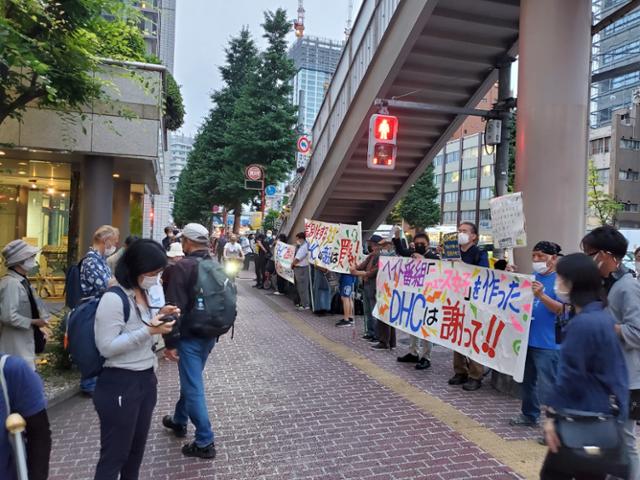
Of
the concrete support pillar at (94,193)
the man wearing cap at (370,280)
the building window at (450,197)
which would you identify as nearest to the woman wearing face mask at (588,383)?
the man wearing cap at (370,280)

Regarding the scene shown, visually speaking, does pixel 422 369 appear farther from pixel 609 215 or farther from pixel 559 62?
pixel 609 215

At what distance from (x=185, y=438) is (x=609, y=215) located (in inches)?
1786

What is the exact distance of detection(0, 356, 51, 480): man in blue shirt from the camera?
189 centimetres

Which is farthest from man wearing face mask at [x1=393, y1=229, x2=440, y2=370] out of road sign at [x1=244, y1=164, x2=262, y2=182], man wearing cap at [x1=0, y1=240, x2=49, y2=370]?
road sign at [x1=244, y1=164, x2=262, y2=182]

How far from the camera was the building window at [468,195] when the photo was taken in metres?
66.1

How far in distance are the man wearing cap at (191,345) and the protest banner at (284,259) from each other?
29.0 ft

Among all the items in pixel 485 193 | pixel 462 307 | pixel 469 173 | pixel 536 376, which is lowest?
pixel 536 376

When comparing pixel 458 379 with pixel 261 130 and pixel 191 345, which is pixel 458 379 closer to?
pixel 191 345

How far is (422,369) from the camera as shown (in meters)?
6.79

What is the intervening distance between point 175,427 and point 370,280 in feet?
15.2

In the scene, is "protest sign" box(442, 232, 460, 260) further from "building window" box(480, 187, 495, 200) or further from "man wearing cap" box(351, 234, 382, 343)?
"building window" box(480, 187, 495, 200)

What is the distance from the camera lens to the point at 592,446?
2.25 meters

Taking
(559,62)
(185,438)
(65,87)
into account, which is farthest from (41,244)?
(559,62)

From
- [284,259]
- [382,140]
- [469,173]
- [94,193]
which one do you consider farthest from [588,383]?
[469,173]
